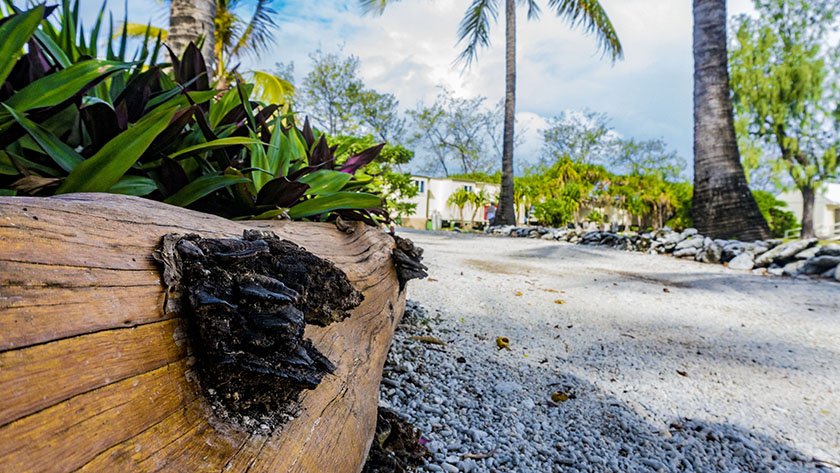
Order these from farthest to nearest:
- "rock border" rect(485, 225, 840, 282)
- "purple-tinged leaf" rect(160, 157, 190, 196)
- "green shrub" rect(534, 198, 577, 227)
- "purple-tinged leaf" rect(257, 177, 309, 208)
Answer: "green shrub" rect(534, 198, 577, 227) < "rock border" rect(485, 225, 840, 282) < "purple-tinged leaf" rect(257, 177, 309, 208) < "purple-tinged leaf" rect(160, 157, 190, 196)

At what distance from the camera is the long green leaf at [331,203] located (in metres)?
1.36

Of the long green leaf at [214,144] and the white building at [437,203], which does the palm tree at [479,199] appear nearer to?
the white building at [437,203]

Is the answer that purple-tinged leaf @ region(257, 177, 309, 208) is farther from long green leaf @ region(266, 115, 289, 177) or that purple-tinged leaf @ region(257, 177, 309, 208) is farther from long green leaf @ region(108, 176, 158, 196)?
long green leaf @ region(108, 176, 158, 196)

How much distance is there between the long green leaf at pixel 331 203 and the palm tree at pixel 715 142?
6531 mm

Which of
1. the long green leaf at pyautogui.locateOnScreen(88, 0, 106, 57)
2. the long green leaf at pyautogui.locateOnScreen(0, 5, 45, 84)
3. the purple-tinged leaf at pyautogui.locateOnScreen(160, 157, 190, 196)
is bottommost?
the purple-tinged leaf at pyautogui.locateOnScreen(160, 157, 190, 196)

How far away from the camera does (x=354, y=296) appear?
103 cm

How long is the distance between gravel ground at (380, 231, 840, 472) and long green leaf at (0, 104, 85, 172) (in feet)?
3.62

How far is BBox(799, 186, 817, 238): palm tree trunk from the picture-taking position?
10844 mm

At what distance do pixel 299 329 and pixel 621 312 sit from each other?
291 cm

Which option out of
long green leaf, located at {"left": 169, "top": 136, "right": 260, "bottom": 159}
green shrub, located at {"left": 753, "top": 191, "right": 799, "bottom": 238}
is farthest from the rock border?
green shrub, located at {"left": 753, "top": 191, "right": 799, "bottom": 238}

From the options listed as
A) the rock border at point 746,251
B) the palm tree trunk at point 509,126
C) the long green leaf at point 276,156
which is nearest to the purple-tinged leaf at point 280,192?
the long green leaf at point 276,156

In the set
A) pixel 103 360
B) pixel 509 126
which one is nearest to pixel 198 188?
pixel 103 360

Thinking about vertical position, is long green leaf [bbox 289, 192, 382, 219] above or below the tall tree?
below

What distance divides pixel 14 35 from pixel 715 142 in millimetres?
7525
